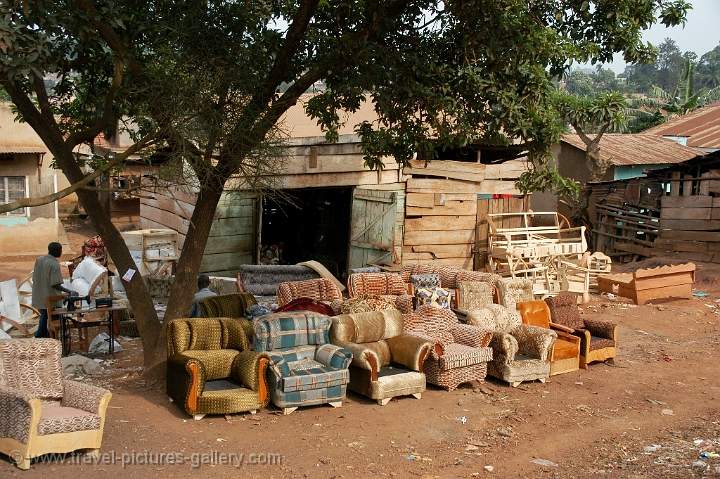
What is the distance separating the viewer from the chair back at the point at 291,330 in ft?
30.2

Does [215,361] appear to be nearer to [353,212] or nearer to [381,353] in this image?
[381,353]

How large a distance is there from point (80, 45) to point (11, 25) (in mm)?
2237

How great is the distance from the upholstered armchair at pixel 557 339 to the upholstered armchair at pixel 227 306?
4.01 m

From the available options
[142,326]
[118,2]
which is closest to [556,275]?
[142,326]

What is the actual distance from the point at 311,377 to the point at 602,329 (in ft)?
16.7

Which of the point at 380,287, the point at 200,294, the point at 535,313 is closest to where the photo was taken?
the point at 200,294

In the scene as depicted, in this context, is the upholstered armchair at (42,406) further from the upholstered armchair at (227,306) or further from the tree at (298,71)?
the upholstered armchair at (227,306)

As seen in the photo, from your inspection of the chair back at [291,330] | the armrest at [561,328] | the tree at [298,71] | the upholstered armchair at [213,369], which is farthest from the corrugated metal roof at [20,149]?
the armrest at [561,328]

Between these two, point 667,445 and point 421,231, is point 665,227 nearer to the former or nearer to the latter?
point 421,231

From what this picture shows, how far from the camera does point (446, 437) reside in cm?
852

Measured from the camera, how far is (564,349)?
36.2 feet

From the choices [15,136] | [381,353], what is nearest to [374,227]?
[381,353]

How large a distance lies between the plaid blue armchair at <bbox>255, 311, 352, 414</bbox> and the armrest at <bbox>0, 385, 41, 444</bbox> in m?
2.73

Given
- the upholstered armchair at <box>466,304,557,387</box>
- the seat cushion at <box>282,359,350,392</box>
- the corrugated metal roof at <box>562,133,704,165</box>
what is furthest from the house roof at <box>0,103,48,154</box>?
the corrugated metal roof at <box>562,133,704,165</box>
